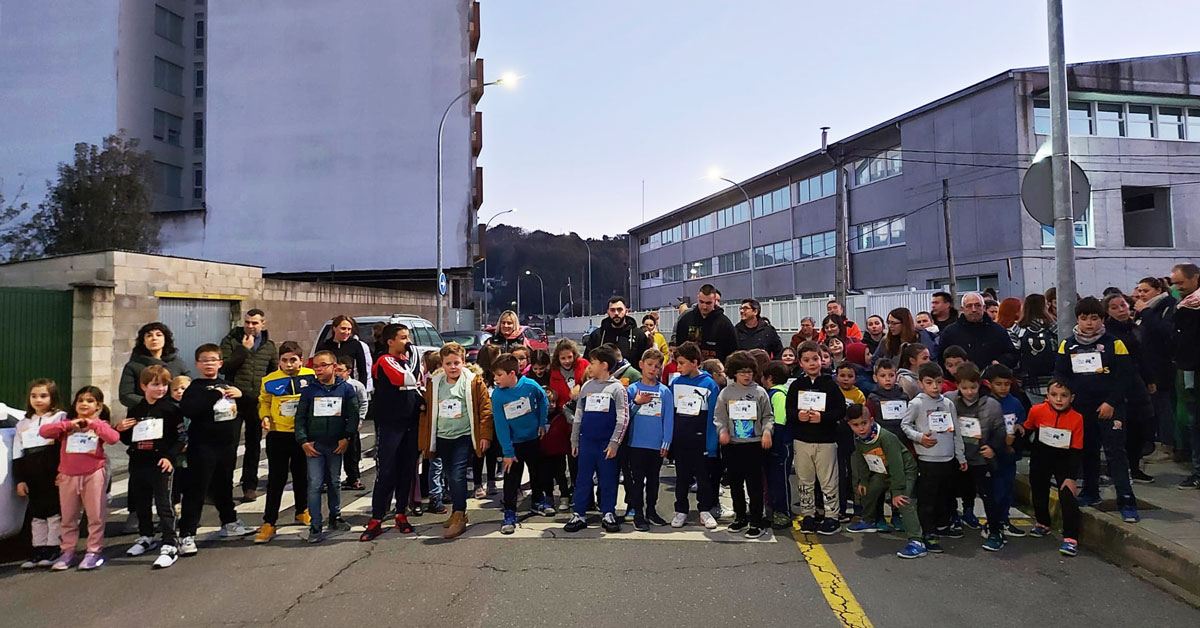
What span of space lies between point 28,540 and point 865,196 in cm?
3754

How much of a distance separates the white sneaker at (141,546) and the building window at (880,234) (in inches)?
1360

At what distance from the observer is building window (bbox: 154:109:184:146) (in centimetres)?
4062

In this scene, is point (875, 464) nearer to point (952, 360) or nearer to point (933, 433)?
point (933, 433)

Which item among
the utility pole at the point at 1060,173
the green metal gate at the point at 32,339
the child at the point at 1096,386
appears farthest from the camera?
the green metal gate at the point at 32,339

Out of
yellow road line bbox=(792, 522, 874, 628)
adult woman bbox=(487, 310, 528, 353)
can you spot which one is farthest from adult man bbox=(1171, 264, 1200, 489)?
adult woman bbox=(487, 310, 528, 353)

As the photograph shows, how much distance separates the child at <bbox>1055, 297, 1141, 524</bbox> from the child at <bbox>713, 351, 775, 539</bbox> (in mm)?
2602

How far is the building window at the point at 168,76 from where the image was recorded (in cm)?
4009

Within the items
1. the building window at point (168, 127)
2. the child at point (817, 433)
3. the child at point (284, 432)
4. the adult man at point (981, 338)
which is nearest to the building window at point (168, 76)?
the building window at point (168, 127)

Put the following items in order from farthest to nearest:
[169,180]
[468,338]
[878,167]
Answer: [169,180] < [878,167] < [468,338]

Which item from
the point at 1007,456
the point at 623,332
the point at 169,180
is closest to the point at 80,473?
the point at 623,332

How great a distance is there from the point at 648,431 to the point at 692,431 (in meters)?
0.40

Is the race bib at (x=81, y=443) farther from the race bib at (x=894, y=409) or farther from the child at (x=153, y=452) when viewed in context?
the race bib at (x=894, y=409)

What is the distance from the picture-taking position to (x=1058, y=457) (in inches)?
223

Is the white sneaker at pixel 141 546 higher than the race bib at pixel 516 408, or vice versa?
the race bib at pixel 516 408
